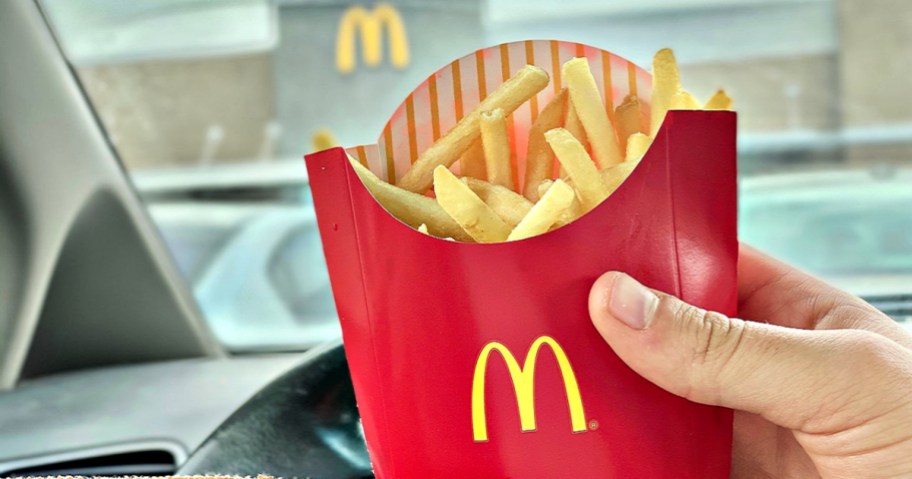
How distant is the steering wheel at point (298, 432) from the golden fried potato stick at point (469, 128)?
50 cm

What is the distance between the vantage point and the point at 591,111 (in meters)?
0.86

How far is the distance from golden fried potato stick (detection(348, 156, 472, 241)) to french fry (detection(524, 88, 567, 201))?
104mm

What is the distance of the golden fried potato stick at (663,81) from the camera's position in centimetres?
85

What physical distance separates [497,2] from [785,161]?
2.86 m

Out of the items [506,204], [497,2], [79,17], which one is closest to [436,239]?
[506,204]

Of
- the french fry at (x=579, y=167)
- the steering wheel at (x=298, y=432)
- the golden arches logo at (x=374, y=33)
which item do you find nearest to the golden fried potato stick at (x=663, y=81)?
the french fry at (x=579, y=167)

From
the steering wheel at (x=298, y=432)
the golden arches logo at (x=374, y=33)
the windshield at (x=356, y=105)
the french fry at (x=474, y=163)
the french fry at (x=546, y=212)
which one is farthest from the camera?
the golden arches logo at (x=374, y=33)

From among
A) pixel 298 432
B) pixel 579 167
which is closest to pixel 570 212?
pixel 579 167

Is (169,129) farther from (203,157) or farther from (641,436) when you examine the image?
(641,436)

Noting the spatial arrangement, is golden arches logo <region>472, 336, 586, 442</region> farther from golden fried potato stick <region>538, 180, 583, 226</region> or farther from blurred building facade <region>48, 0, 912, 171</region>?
blurred building facade <region>48, 0, 912, 171</region>

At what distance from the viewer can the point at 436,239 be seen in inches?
31.4

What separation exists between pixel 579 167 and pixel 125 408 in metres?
1.41

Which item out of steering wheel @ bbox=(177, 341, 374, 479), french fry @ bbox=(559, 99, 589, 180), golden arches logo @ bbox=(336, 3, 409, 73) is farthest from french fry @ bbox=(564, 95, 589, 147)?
golden arches logo @ bbox=(336, 3, 409, 73)

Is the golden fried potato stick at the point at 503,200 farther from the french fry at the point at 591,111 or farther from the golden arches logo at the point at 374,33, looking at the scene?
the golden arches logo at the point at 374,33
